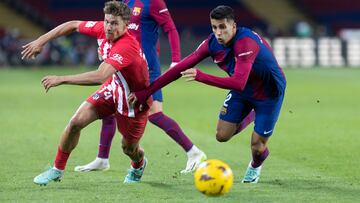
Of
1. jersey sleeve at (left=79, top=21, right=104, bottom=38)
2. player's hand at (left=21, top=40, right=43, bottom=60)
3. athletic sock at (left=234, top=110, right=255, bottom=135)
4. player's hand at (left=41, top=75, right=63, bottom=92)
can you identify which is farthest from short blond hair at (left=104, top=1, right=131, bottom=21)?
athletic sock at (left=234, top=110, right=255, bottom=135)

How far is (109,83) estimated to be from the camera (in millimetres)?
9227

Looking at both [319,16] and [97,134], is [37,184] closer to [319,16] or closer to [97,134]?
[97,134]

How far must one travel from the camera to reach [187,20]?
4894 cm

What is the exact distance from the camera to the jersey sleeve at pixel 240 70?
859 centimetres

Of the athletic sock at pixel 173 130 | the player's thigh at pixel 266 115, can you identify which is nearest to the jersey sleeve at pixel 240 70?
the player's thigh at pixel 266 115

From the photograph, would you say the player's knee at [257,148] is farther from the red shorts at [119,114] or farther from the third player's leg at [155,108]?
the third player's leg at [155,108]

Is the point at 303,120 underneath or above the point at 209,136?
underneath

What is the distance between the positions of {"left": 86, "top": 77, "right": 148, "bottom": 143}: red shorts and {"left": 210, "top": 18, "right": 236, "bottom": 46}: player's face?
3.66 ft

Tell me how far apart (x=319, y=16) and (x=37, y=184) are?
132 ft

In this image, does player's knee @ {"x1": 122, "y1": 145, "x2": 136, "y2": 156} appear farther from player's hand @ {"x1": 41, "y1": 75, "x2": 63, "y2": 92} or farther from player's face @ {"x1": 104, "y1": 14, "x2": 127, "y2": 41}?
player's hand @ {"x1": 41, "y1": 75, "x2": 63, "y2": 92}

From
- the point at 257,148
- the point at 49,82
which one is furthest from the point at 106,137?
the point at 49,82

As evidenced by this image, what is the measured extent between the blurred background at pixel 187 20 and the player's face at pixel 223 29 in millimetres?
31638

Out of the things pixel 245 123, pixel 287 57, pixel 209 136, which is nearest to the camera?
pixel 245 123

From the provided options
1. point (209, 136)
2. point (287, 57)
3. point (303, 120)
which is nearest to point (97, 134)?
point (209, 136)
